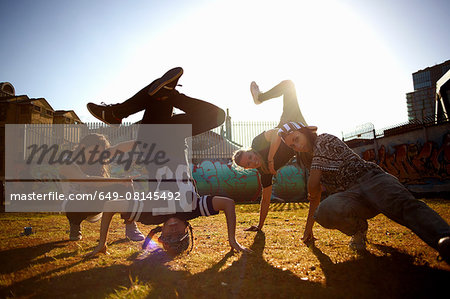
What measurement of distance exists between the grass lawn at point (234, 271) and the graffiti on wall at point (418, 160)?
12.6 m

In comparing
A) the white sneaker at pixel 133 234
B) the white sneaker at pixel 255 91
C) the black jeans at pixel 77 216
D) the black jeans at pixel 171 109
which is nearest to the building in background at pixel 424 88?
the white sneaker at pixel 255 91

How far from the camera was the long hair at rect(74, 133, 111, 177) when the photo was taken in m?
3.80

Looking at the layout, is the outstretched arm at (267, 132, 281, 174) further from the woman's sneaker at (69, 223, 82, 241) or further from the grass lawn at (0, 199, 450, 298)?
the woman's sneaker at (69, 223, 82, 241)

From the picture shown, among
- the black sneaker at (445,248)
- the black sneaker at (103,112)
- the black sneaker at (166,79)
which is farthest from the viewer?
the black sneaker at (103,112)

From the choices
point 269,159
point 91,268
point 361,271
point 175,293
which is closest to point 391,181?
point 361,271

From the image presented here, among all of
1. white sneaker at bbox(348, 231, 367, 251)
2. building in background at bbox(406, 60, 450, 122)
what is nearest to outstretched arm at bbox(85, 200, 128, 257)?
white sneaker at bbox(348, 231, 367, 251)

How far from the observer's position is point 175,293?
1818mm

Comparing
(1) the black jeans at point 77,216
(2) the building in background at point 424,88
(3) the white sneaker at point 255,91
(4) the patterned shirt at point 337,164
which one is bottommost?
(1) the black jeans at point 77,216

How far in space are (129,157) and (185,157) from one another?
90cm

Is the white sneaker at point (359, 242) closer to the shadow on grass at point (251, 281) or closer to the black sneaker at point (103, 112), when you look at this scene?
the shadow on grass at point (251, 281)

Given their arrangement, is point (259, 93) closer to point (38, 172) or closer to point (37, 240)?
point (37, 240)

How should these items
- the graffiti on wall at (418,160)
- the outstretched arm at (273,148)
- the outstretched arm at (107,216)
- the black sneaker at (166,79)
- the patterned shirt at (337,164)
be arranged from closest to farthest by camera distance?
1. the patterned shirt at (337,164)
2. the outstretched arm at (107,216)
3. the black sneaker at (166,79)
4. the outstretched arm at (273,148)
5. the graffiti on wall at (418,160)

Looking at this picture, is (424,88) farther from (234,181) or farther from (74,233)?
(74,233)

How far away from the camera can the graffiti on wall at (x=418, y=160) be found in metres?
12.8
